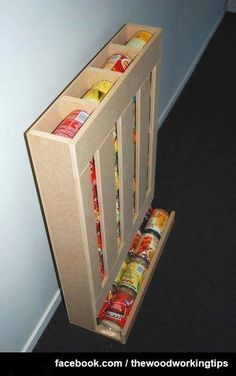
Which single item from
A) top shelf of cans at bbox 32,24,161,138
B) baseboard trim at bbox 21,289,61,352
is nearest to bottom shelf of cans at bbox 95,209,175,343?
baseboard trim at bbox 21,289,61,352

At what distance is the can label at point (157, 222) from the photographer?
68.0 inches

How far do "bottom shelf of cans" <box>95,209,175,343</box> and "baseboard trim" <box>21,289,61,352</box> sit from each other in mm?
212

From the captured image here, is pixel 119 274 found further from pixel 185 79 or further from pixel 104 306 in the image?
pixel 185 79

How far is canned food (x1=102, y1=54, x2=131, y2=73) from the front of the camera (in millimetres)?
1160

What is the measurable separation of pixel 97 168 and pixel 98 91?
23 cm

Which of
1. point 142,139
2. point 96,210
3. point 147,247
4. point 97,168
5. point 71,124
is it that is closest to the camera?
point 71,124

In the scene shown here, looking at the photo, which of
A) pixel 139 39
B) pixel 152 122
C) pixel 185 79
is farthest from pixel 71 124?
pixel 185 79

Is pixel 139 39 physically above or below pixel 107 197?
above

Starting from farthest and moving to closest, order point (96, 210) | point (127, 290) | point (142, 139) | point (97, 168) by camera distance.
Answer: point (127, 290) < point (142, 139) < point (96, 210) < point (97, 168)

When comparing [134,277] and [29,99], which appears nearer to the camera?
[29,99]

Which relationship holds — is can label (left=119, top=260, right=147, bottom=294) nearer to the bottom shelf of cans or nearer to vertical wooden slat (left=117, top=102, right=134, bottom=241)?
the bottom shelf of cans

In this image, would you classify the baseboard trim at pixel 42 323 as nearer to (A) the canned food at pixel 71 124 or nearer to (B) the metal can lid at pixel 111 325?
(B) the metal can lid at pixel 111 325

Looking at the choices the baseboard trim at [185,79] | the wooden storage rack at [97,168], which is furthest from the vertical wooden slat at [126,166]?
the baseboard trim at [185,79]

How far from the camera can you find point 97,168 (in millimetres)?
1067
